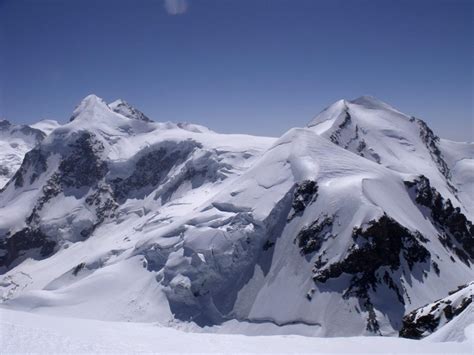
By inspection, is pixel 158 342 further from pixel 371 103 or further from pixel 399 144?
pixel 371 103

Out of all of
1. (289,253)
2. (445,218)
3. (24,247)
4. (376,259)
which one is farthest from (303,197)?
(24,247)

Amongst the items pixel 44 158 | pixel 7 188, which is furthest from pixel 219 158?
pixel 7 188

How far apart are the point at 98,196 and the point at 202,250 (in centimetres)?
9705

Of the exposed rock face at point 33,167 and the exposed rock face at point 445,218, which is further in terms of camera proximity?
the exposed rock face at point 33,167

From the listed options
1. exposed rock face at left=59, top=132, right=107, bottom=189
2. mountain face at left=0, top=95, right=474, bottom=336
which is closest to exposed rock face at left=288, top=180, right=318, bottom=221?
mountain face at left=0, top=95, right=474, bottom=336

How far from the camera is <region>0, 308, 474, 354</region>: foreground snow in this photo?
61.8ft

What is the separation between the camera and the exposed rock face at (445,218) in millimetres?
78062

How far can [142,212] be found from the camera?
449 feet

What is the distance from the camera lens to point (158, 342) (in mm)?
21516

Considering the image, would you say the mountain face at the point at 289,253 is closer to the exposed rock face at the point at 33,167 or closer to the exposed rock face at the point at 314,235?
the exposed rock face at the point at 314,235

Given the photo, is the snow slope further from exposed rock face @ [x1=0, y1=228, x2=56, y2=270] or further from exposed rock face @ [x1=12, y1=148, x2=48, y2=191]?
exposed rock face @ [x1=12, y1=148, x2=48, y2=191]

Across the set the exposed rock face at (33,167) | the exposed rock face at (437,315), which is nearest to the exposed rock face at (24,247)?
the exposed rock face at (33,167)

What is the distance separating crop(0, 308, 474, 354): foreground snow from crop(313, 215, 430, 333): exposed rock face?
35704 millimetres

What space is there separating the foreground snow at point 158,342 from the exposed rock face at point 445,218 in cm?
6248
